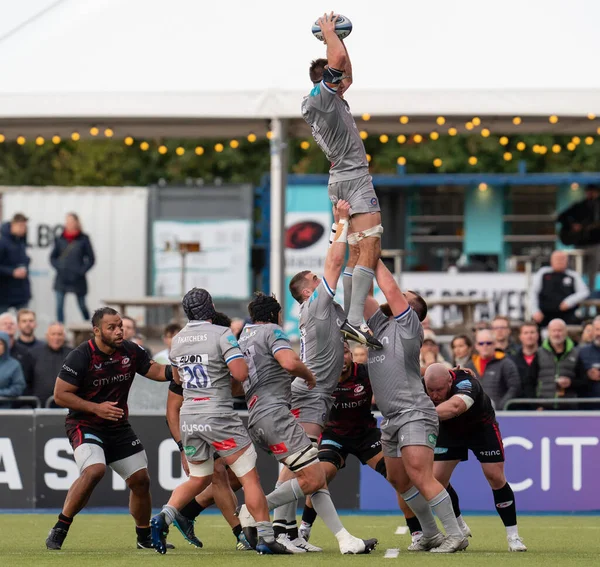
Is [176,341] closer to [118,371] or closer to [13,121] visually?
[118,371]

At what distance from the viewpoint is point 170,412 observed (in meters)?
11.4

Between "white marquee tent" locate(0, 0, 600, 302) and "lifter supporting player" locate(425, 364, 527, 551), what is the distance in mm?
6389

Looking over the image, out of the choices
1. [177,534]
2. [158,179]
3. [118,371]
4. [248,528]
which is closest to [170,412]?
[118,371]

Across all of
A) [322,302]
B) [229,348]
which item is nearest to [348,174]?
[322,302]

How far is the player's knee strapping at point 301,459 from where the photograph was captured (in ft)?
34.6

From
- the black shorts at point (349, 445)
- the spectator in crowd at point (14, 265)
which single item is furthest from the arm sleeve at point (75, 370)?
the spectator in crowd at point (14, 265)

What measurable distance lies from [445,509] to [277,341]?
5.88 feet

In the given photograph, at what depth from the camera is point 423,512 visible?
36.6ft

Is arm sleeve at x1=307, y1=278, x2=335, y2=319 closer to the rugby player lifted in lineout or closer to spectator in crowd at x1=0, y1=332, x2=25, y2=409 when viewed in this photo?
the rugby player lifted in lineout

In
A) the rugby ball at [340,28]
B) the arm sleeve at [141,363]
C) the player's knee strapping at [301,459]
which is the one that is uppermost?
the rugby ball at [340,28]

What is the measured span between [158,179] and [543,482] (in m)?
27.4

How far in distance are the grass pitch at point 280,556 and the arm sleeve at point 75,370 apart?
1.34 meters

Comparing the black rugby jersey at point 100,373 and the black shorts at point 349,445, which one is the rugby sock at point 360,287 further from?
the black rugby jersey at point 100,373

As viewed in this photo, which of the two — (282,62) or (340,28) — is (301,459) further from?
(282,62)
